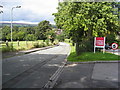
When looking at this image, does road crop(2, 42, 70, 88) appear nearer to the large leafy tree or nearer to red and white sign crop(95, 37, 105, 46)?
the large leafy tree

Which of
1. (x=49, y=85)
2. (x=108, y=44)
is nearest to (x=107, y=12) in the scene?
(x=49, y=85)

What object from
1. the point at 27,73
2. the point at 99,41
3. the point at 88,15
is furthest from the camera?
the point at 99,41

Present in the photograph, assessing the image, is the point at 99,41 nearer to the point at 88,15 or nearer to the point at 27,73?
the point at 88,15

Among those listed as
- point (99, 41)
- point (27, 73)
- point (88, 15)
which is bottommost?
point (27, 73)

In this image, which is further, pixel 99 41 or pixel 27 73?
pixel 99 41

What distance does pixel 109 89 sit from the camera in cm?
430

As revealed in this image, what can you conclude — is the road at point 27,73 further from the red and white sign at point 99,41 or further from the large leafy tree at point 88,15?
the red and white sign at point 99,41

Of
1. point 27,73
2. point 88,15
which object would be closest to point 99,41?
point 88,15

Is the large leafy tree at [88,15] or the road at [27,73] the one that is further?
the large leafy tree at [88,15]

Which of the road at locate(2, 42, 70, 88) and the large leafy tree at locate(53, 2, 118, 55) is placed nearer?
the road at locate(2, 42, 70, 88)

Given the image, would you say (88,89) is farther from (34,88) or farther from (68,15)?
(68,15)

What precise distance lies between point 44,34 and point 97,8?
1516 inches

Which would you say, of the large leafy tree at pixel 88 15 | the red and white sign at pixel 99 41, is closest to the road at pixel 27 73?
the large leafy tree at pixel 88 15

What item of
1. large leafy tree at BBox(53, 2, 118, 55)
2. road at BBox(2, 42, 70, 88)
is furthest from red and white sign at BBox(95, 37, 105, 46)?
road at BBox(2, 42, 70, 88)
